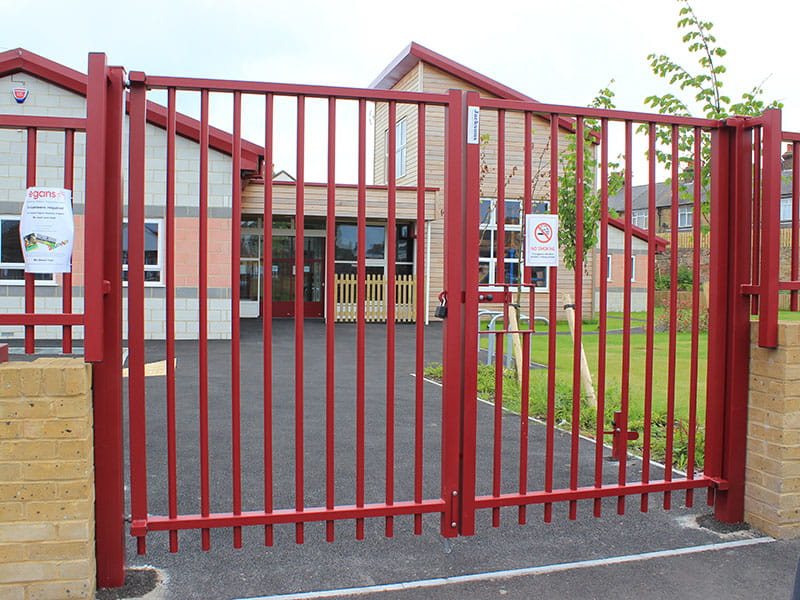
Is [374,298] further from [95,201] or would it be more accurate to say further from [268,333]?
[95,201]

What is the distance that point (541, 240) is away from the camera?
361cm

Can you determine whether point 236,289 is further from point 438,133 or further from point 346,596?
point 438,133

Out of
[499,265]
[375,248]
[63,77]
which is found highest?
[63,77]

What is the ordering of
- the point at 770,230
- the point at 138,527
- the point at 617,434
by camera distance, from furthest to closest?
the point at 617,434 → the point at 770,230 → the point at 138,527

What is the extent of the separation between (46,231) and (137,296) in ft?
1.54

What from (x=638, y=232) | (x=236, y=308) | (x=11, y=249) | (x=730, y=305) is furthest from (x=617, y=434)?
(x=638, y=232)

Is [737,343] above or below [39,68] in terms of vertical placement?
below

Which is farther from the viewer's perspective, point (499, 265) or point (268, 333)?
point (499, 265)

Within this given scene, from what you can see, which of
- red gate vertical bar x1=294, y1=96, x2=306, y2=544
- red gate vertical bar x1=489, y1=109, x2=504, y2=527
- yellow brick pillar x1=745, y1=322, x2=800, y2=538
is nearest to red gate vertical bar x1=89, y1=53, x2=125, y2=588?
red gate vertical bar x1=294, y1=96, x2=306, y2=544

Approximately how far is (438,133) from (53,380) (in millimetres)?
17380

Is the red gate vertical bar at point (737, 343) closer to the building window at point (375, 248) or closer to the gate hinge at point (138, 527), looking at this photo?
the gate hinge at point (138, 527)

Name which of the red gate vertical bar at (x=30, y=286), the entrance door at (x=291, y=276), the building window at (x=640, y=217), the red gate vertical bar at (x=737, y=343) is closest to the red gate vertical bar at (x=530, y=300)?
Result: the red gate vertical bar at (x=737, y=343)

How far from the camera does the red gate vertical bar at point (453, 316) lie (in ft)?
11.5

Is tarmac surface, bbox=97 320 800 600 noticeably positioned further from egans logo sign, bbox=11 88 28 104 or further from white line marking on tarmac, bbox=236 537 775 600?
egans logo sign, bbox=11 88 28 104
